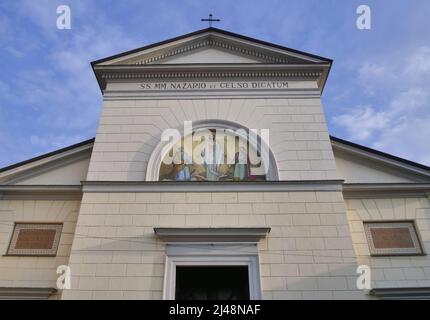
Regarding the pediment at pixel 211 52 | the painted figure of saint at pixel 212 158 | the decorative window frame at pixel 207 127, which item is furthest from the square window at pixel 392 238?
the pediment at pixel 211 52

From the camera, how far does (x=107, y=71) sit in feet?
37.2

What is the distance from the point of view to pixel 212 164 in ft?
32.5

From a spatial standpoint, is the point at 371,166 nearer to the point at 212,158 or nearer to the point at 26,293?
the point at 212,158

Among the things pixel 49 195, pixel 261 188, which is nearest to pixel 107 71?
pixel 49 195

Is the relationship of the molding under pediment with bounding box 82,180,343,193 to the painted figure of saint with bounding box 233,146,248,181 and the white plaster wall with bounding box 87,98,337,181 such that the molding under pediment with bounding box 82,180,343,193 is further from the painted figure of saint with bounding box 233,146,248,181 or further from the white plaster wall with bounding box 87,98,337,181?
the painted figure of saint with bounding box 233,146,248,181

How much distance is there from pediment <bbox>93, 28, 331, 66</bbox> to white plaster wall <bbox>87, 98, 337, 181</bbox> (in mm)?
1310

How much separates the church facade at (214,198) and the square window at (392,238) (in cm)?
3

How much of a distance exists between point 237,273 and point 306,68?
5.88 metres

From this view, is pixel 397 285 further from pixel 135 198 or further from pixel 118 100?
pixel 118 100

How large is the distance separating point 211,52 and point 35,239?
22.5 ft

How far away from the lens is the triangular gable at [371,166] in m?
10.1

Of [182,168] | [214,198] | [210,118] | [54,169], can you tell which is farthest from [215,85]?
Answer: [54,169]

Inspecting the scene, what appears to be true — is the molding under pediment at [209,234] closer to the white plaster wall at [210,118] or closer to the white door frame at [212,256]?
the white door frame at [212,256]
